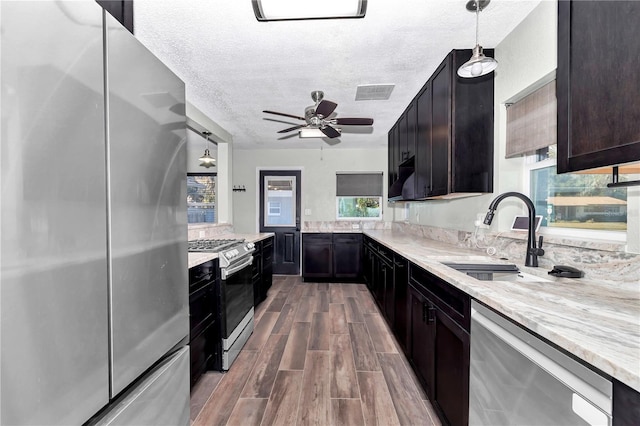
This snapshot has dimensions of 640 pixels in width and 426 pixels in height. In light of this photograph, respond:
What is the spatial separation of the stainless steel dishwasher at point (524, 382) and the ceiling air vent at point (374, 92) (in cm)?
227

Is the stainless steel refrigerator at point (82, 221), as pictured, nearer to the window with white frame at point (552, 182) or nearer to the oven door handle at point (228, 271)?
the oven door handle at point (228, 271)

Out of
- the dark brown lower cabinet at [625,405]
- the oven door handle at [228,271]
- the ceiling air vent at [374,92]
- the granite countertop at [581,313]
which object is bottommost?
the oven door handle at [228,271]

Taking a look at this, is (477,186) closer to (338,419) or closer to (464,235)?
(464,235)

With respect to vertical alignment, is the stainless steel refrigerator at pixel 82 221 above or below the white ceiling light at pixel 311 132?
below

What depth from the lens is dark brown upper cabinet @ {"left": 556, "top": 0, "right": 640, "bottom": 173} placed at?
0.80 metres

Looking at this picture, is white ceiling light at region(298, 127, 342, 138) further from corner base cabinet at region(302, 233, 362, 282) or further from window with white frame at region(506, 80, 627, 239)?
corner base cabinet at region(302, 233, 362, 282)

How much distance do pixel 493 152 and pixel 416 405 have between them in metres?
1.92

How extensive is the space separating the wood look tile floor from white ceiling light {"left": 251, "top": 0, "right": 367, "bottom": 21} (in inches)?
94.2

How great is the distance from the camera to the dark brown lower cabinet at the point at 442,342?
1.27m

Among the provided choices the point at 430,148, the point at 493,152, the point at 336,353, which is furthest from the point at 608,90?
the point at 336,353

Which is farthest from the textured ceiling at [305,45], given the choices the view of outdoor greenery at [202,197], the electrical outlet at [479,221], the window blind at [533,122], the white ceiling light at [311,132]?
the view of outdoor greenery at [202,197]

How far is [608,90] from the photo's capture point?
2.82 ft

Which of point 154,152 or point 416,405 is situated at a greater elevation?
point 154,152

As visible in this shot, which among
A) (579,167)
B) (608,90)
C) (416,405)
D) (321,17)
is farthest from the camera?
(416,405)
